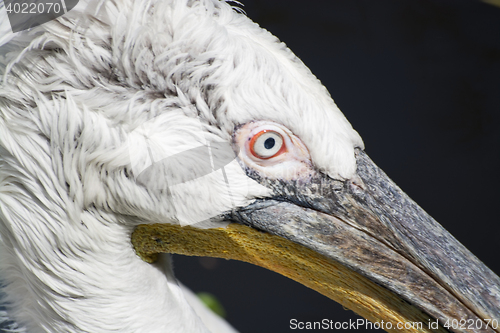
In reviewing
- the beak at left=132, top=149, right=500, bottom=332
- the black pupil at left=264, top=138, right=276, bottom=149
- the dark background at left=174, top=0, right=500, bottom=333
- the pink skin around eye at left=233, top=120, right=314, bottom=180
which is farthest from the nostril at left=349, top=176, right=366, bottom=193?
the dark background at left=174, top=0, right=500, bottom=333

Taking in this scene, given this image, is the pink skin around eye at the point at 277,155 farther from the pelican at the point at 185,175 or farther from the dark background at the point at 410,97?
the dark background at the point at 410,97

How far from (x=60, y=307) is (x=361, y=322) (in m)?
2.28

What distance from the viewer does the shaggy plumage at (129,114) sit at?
94 centimetres

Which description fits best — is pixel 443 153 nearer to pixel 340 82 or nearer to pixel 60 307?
pixel 340 82

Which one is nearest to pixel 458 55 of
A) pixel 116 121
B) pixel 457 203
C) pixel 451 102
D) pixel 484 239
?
pixel 451 102

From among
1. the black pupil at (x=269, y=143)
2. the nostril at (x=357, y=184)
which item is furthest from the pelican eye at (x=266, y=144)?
the nostril at (x=357, y=184)

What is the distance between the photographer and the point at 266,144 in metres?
0.98

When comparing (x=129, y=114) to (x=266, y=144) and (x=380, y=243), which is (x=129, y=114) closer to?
(x=266, y=144)

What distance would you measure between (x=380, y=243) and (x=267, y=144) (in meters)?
0.36

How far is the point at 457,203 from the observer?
3283 millimetres

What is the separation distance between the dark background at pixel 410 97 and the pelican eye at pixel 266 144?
235 cm

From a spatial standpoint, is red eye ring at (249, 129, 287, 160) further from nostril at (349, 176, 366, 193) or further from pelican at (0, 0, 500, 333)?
nostril at (349, 176, 366, 193)

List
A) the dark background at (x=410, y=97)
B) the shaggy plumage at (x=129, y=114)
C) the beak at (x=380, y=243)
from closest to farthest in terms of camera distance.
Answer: the shaggy plumage at (x=129, y=114)
the beak at (x=380, y=243)
the dark background at (x=410, y=97)

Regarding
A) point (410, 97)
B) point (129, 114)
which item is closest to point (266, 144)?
point (129, 114)
